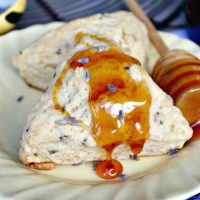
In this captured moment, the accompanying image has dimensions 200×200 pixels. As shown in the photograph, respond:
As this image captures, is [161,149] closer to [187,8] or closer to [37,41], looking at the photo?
[37,41]

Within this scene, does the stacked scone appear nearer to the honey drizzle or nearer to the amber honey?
the honey drizzle

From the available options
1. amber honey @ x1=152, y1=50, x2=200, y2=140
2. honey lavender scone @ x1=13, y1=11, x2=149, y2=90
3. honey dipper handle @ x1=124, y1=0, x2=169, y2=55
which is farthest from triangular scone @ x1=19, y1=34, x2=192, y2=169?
honey dipper handle @ x1=124, y1=0, x2=169, y2=55

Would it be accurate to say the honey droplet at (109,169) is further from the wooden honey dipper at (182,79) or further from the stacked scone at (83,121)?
the wooden honey dipper at (182,79)

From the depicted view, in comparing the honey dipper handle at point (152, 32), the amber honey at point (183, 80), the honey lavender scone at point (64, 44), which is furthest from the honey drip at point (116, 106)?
the honey dipper handle at point (152, 32)

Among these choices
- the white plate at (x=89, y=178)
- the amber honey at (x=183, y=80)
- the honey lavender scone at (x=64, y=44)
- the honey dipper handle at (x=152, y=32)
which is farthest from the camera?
the honey dipper handle at (x=152, y=32)

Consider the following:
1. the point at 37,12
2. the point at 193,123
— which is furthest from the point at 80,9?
the point at 193,123

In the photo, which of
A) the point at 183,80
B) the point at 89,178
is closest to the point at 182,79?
the point at 183,80
